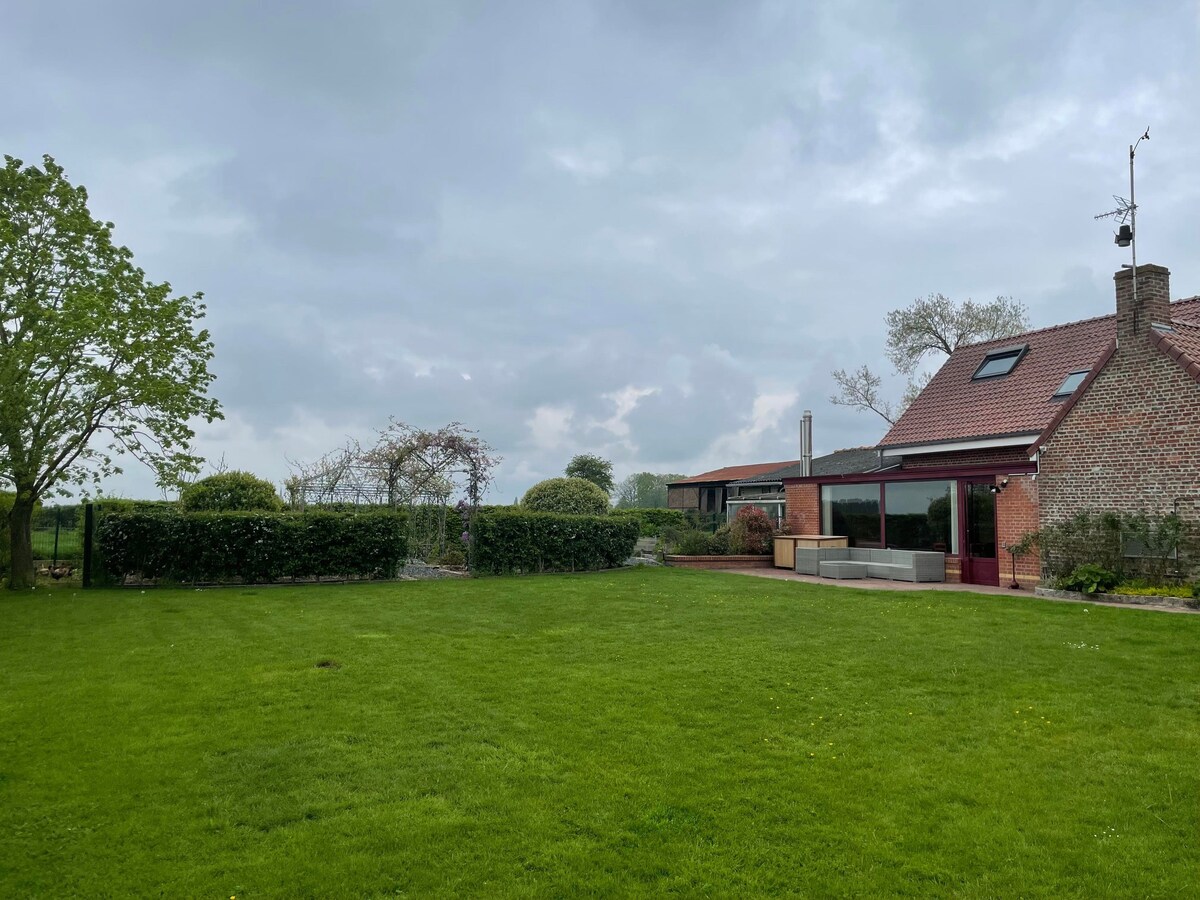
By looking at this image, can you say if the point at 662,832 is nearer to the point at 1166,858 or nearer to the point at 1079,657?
the point at 1166,858

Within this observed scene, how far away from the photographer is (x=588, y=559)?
18469 mm

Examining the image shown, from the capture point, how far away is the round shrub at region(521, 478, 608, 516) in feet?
81.1

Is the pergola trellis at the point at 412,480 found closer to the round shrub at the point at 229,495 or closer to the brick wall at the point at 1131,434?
the round shrub at the point at 229,495

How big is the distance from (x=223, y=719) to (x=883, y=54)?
45.0 feet

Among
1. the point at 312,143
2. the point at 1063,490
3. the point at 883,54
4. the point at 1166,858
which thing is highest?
the point at 883,54

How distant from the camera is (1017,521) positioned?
15.1m

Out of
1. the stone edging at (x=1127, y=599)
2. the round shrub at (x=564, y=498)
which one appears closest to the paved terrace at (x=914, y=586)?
the stone edging at (x=1127, y=599)

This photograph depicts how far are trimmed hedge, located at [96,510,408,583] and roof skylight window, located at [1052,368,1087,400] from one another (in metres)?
16.1

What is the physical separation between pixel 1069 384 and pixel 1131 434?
15.6ft

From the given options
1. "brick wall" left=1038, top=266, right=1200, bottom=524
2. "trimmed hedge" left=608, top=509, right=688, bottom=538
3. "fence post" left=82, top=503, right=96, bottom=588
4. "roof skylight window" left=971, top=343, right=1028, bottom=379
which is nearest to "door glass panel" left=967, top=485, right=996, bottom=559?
"brick wall" left=1038, top=266, right=1200, bottom=524

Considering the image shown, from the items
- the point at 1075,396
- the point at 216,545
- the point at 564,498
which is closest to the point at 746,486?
the point at 564,498

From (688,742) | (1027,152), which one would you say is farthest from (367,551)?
(1027,152)

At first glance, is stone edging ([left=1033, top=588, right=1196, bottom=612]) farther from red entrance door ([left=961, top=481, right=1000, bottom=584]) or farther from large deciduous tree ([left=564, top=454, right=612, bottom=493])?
large deciduous tree ([left=564, top=454, right=612, bottom=493])

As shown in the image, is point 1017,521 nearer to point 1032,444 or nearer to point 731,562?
point 1032,444
